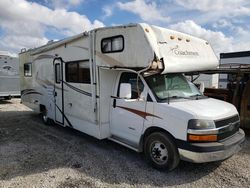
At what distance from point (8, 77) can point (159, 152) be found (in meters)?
13.0

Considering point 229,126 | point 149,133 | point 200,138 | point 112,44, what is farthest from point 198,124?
point 112,44

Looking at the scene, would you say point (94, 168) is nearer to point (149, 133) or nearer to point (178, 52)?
point (149, 133)

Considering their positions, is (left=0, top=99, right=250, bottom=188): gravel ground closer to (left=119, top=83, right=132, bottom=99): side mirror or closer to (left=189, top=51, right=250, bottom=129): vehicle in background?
(left=189, top=51, right=250, bottom=129): vehicle in background

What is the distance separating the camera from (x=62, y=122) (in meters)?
7.41

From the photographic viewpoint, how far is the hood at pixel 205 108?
4.14 m

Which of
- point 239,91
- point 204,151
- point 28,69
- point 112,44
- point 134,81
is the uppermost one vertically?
point 112,44

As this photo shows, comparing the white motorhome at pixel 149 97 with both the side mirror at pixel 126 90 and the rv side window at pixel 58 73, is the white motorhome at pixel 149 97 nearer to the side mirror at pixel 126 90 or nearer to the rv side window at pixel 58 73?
the side mirror at pixel 126 90

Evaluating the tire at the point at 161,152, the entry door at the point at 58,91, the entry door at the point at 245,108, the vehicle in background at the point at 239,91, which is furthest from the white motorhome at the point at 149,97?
the entry door at the point at 245,108

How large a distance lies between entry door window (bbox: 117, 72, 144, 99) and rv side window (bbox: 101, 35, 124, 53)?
64cm

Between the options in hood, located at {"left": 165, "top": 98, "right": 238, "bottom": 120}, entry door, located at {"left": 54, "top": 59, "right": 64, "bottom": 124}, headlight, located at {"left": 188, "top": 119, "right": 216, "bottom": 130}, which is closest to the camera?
headlight, located at {"left": 188, "top": 119, "right": 216, "bottom": 130}

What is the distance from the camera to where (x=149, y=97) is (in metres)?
4.75

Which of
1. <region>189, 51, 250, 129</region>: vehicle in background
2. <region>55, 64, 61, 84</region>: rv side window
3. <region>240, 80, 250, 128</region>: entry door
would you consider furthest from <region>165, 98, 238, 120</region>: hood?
<region>55, 64, 61, 84</region>: rv side window

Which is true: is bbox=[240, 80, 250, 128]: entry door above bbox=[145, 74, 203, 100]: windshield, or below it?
below

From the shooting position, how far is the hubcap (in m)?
4.54
